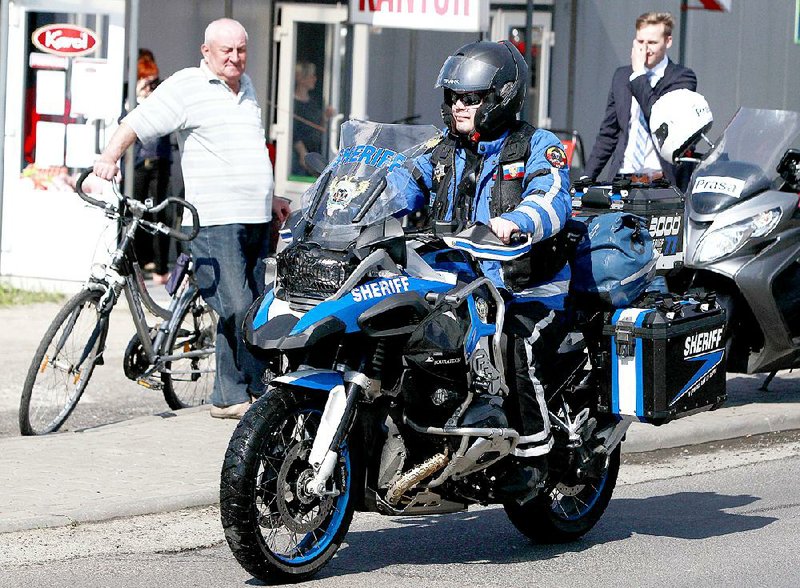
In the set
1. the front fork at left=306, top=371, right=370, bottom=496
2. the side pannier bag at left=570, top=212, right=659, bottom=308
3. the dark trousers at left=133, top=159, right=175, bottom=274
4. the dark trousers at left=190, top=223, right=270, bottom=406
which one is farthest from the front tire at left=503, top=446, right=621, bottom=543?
the dark trousers at left=133, top=159, right=175, bottom=274

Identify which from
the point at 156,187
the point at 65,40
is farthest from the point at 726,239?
the point at 65,40

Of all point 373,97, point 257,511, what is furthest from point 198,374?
point 373,97

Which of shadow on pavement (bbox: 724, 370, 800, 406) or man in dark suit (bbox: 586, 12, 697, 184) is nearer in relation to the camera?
shadow on pavement (bbox: 724, 370, 800, 406)

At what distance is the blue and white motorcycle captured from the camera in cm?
530

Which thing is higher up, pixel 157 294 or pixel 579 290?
pixel 579 290

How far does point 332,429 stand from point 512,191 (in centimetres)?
119

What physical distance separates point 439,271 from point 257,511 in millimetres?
1049

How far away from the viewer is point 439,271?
561 cm

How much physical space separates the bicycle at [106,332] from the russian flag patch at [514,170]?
97.0 inches

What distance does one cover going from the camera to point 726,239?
9016mm

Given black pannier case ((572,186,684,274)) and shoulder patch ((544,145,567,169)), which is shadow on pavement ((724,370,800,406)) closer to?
black pannier case ((572,186,684,274))

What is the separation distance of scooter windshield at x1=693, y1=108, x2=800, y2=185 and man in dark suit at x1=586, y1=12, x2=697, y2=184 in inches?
22.3

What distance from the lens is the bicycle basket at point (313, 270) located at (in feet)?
17.5

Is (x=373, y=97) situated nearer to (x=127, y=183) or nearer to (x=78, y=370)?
(x=127, y=183)
